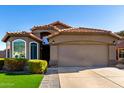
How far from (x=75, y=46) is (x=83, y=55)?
3.86 ft

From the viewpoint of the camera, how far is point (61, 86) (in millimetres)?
13703

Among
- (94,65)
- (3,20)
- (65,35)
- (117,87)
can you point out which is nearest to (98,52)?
(94,65)

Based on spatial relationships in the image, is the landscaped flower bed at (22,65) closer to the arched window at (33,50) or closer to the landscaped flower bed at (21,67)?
the landscaped flower bed at (21,67)

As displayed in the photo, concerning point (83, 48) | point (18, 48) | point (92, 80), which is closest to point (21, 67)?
point (18, 48)

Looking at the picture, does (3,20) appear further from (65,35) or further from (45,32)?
(65,35)

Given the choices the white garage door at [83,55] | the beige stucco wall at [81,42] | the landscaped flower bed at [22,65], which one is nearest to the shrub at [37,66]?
the landscaped flower bed at [22,65]

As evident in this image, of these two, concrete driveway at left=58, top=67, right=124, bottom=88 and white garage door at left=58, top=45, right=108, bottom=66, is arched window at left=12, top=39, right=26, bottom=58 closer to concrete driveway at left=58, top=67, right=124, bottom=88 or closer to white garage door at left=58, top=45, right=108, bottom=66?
white garage door at left=58, top=45, right=108, bottom=66

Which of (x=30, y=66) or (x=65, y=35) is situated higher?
(x=65, y=35)

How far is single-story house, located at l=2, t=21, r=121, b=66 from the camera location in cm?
2678

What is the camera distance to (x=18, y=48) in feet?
89.5

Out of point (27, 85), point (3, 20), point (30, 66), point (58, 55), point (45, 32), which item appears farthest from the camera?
point (45, 32)

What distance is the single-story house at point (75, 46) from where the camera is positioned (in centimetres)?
2678

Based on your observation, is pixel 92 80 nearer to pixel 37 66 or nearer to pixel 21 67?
pixel 37 66
